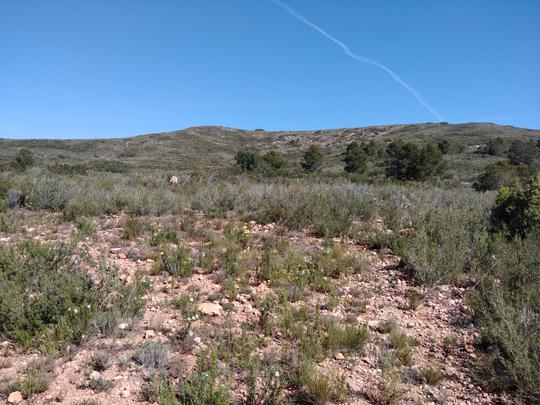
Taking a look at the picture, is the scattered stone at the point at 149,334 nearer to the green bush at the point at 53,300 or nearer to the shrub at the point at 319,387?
the green bush at the point at 53,300

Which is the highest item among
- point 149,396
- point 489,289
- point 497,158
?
point 497,158

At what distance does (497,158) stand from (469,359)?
32.6 m

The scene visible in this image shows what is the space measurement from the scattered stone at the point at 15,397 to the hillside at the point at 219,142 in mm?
33416

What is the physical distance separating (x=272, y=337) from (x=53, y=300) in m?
2.09

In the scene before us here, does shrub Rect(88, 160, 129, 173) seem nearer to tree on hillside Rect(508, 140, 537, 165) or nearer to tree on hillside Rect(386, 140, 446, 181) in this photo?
tree on hillside Rect(386, 140, 446, 181)

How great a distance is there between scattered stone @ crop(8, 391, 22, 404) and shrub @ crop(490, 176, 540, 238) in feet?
20.7

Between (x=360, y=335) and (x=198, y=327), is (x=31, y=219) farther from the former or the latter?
(x=360, y=335)

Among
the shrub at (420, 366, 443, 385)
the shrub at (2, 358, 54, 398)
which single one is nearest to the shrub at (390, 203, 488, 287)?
the shrub at (420, 366, 443, 385)

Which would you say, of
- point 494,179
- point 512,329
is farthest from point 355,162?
point 512,329

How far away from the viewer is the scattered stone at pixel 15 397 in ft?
8.21

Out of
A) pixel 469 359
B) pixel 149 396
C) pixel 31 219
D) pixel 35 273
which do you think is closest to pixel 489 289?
pixel 469 359

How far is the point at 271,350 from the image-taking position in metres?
3.14

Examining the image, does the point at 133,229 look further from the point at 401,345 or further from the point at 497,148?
the point at 497,148

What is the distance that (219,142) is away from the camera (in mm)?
60875
